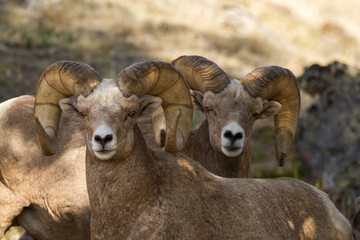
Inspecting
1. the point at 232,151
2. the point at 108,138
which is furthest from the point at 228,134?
the point at 108,138

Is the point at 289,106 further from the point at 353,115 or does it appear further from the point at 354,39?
the point at 354,39

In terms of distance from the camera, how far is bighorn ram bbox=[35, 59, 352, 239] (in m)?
5.83

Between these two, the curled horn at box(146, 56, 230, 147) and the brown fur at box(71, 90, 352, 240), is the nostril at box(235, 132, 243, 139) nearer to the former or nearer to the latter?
the brown fur at box(71, 90, 352, 240)

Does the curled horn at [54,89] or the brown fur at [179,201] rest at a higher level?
the curled horn at [54,89]

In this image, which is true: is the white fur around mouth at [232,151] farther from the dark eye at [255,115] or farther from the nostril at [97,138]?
the nostril at [97,138]

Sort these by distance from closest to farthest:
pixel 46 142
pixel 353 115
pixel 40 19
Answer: pixel 46 142
pixel 353 115
pixel 40 19

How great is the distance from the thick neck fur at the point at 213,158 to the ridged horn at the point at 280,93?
0.51m

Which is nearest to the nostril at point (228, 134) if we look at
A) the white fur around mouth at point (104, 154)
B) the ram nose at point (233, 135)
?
the ram nose at point (233, 135)

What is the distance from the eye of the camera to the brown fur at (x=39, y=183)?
25.8ft

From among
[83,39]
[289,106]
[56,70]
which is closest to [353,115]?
[289,106]

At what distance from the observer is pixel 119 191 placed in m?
5.92

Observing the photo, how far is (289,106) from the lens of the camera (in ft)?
28.0

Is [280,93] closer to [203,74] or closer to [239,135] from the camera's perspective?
[203,74]

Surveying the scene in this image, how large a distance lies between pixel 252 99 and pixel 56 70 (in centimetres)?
288
